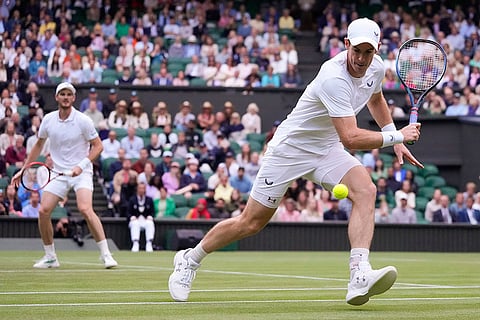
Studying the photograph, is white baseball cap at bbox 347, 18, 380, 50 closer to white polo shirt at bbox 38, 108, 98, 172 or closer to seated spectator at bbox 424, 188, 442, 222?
white polo shirt at bbox 38, 108, 98, 172

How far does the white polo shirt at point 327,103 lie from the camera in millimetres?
7980

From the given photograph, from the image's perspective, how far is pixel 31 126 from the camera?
2288cm

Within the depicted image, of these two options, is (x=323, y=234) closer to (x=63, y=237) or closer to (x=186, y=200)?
(x=186, y=200)

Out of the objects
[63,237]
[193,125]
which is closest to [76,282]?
[63,237]

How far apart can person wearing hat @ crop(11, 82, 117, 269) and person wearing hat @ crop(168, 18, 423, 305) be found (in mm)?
4784

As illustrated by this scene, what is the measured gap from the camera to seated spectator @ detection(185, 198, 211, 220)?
22197mm

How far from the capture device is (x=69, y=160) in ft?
44.2

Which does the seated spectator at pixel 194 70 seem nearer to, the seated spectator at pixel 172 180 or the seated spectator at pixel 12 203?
the seated spectator at pixel 172 180

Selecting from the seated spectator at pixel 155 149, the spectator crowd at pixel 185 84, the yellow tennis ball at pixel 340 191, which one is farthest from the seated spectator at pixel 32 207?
the yellow tennis ball at pixel 340 191

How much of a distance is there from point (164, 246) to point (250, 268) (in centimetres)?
767

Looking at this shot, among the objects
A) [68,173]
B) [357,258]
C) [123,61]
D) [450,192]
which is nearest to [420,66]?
[357,258]

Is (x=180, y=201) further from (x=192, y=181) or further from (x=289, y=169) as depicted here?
(x=289, y=169)

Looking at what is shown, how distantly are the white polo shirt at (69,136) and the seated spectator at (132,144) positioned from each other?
982cm

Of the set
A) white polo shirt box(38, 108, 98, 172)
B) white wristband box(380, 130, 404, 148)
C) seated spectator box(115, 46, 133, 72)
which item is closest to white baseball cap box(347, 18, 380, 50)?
white wristband box(380, 130, 404, 148)
